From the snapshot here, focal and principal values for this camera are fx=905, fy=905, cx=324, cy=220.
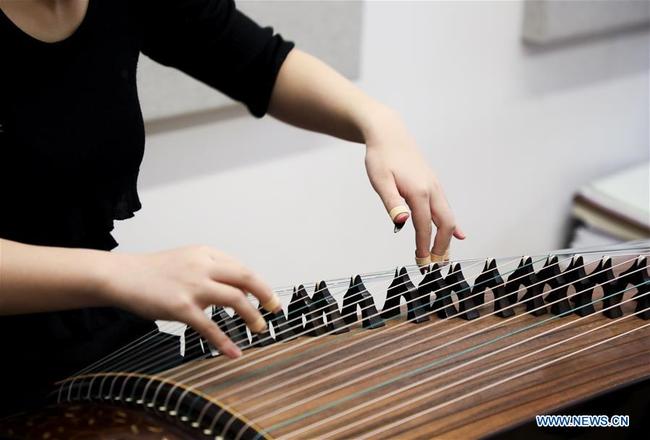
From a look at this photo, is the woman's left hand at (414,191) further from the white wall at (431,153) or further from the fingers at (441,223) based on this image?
the white wall at (431,153)

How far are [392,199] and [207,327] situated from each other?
313 millimetres

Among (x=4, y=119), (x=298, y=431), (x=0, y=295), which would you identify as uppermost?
(x=4, y=119)

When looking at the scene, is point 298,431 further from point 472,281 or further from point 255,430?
point 472,281

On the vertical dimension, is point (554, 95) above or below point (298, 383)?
above

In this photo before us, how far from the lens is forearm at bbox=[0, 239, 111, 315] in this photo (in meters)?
0.69

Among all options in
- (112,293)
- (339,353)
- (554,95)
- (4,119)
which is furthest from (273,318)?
(554,95)

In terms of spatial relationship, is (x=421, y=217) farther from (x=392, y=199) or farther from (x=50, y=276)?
(x=50, y=276)

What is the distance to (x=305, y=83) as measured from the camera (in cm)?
109

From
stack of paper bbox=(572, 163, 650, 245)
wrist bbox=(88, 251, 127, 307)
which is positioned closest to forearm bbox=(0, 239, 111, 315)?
wrist bbox=(88, 251, 127, 307)

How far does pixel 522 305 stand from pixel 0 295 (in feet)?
1.65

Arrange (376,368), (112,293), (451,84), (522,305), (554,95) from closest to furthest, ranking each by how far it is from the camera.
Result: (112,293), (376,368), (522,305), (451,84), (554,95)

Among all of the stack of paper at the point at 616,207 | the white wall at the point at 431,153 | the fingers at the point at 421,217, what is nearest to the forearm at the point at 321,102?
the fingers at the point at 421,217

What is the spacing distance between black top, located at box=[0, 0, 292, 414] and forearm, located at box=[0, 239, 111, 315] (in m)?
0.20

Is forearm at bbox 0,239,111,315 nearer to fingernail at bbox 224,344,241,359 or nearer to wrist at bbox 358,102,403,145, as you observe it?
fingernail at bbox 224,344,241,359
